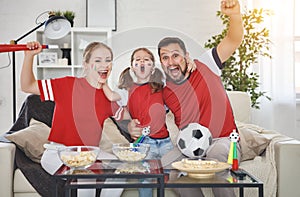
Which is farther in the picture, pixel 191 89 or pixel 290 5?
pixel 290 5

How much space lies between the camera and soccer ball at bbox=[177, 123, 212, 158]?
2324 millimetres

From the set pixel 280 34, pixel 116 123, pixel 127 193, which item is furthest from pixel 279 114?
pixel 127 193

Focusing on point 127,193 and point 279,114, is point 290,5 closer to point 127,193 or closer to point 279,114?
point 279,114

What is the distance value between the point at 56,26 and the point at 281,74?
6.24ft

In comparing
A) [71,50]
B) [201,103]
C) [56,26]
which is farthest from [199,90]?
[71,50]

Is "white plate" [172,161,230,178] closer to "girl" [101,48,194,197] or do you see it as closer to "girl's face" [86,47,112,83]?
"girl" [101,48,194,197]

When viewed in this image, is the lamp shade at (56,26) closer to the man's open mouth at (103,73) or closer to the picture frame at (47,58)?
the man's open mouth at (103,73)

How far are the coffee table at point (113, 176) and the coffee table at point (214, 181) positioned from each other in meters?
0.05

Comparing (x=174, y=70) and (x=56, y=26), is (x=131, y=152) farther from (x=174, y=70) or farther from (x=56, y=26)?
(x=56, y=26)

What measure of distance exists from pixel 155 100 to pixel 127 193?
1.63 ft

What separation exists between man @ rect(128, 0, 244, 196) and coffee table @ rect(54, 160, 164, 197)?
49cm

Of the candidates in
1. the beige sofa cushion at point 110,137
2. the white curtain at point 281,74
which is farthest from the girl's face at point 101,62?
the white curtain at point 281,74

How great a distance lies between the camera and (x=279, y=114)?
3910 mm

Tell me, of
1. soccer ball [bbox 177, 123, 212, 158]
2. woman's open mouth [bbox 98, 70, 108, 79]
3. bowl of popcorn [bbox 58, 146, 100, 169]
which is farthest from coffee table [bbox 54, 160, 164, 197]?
woman's open mouth [bbox 98, 70, 108, 79]
